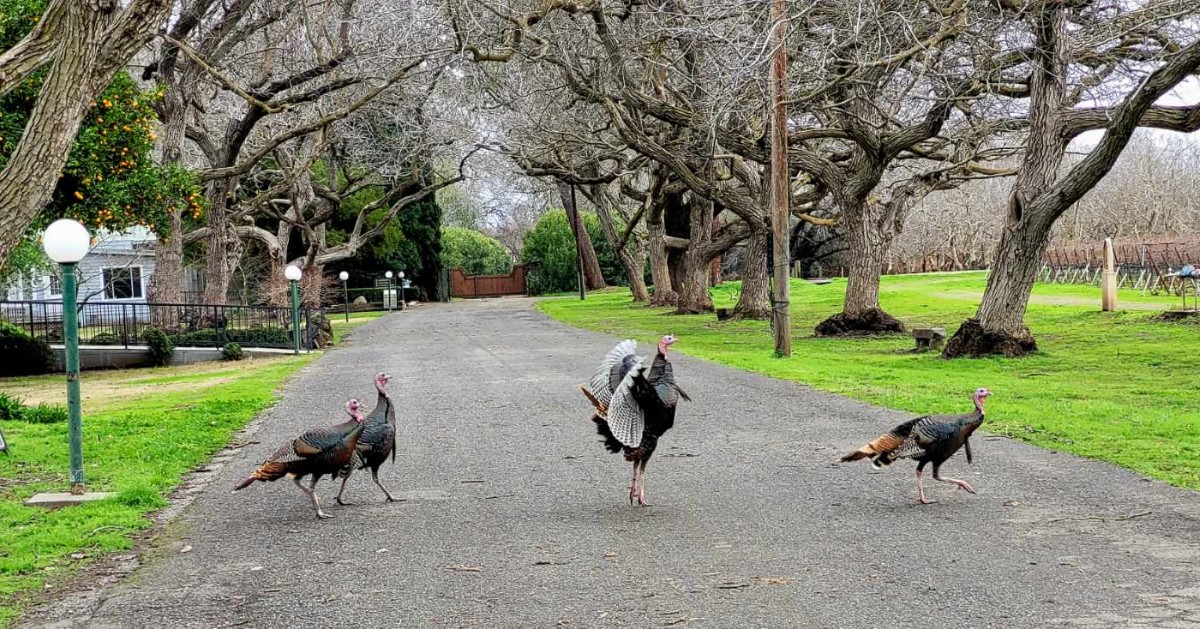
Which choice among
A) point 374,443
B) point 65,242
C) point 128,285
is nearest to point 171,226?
point 65,242

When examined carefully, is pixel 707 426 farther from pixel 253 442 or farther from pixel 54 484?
pixel 54 484

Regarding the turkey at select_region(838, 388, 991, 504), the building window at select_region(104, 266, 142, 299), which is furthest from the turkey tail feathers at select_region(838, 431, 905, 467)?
the building window at select_region(104, 266, 142, 299)

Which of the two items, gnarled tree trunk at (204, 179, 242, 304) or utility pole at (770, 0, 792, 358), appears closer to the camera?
utility pole at (770, 0, 792, 358)

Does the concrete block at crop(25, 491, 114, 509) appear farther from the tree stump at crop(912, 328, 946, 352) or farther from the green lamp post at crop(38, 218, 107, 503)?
the tree stump at crop(912, 328, 946, 352)

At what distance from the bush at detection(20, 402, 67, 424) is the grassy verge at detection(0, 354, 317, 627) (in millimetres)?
368

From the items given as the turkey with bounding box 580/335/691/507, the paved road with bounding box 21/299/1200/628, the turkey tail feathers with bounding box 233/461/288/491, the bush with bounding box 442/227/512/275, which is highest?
Answer: the bush with bounding box 442/227/512/275

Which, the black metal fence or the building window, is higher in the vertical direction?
the building window

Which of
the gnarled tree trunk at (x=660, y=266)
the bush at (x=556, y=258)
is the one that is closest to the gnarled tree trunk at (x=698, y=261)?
the gnarled tree trunk at (x=660, y=266)

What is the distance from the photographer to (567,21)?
974 inches

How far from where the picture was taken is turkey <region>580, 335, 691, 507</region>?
7.60m

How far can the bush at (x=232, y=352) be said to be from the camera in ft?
87.5

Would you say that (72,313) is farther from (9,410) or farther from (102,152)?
(102,152)

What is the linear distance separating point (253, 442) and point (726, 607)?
7.90 meters

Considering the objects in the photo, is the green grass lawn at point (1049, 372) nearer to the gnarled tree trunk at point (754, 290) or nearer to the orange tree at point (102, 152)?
the gnarled tree trunk at point (754, 290)
